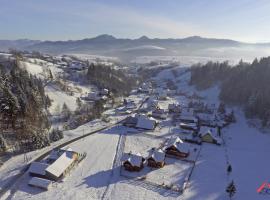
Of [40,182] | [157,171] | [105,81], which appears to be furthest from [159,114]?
[105,81]

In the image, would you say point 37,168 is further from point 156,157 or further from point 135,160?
point 156,157

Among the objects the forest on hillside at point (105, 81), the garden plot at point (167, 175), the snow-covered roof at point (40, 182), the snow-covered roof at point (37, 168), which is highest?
the forest on hillside at point (105, 81)

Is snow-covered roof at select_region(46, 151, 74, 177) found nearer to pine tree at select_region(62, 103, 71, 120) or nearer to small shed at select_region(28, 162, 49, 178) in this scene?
small shed at select_region(28, 162, 49, 178)

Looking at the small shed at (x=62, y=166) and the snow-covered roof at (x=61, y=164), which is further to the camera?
the snow-covered roof at (x=61, y=164)

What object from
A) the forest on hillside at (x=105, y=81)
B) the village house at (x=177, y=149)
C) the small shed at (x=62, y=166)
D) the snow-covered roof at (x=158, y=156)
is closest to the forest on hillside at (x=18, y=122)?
the small shed at (x=62, y=166)

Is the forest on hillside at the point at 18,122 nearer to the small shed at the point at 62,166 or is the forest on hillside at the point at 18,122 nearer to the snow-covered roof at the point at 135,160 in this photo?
the small shed at the point at 62,166

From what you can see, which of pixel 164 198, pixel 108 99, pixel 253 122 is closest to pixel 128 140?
pixel 164 198

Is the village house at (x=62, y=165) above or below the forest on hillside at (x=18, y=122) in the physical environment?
below
